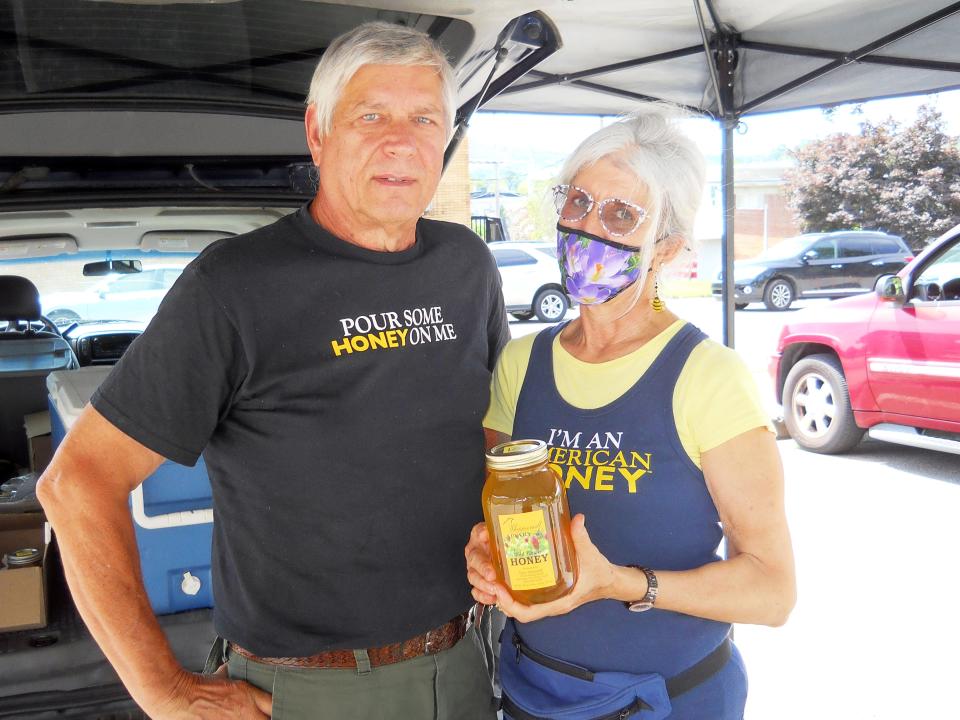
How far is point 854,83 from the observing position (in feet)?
14.5

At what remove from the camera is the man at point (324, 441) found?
4.96 ft

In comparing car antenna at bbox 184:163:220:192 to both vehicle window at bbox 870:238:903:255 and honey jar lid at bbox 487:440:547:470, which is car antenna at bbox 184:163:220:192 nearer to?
honey jar lid at bbox 487:440:547:470

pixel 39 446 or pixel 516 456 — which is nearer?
pixel 516 456

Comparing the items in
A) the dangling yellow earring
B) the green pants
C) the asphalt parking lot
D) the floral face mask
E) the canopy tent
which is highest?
the canopy tent

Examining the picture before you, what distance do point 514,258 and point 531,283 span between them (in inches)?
29.9

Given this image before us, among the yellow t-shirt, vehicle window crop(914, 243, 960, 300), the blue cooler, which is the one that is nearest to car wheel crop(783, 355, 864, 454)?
vehicle window crop(914, 243, 960, 300)

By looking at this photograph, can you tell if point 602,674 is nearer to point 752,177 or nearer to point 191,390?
point 191,390

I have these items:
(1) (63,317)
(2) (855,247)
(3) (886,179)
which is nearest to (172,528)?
(1) (63,317)

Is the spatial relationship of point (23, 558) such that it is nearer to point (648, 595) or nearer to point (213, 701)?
point (213, 701)

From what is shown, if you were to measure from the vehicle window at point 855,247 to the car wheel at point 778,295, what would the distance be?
1.40 metres

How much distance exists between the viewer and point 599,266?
1684 millimetres

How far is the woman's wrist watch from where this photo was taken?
142 centimetres

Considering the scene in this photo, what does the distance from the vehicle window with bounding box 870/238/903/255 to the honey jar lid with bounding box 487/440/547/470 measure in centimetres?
1958

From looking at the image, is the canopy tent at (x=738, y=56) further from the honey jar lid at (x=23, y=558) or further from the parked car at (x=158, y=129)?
the honey jar lid at (x=23, y=558)
